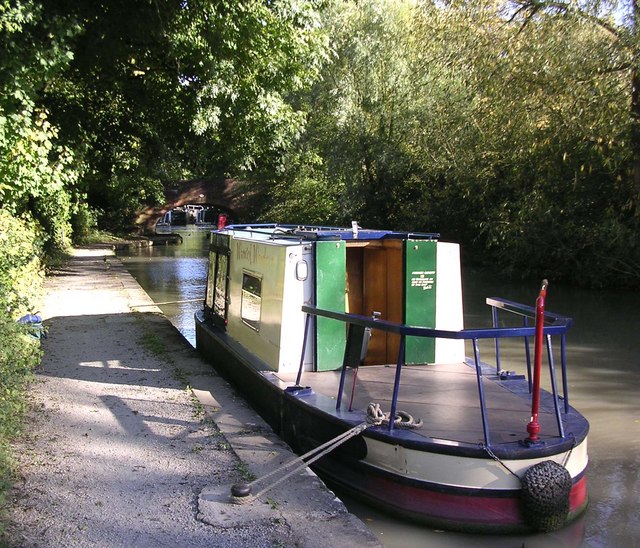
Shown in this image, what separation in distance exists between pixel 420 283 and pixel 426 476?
2318 millimetres

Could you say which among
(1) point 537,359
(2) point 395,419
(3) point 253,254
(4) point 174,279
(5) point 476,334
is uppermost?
(3) point 253,254

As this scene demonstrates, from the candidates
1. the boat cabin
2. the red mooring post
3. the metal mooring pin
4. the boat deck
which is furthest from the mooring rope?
the boat cabin

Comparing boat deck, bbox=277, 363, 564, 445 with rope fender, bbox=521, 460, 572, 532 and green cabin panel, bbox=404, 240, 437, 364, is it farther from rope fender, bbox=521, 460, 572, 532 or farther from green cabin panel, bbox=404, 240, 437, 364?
green cabin panel, bbox=404, 240, 437, 364

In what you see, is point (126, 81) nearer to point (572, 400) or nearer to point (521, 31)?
point (521, 31)

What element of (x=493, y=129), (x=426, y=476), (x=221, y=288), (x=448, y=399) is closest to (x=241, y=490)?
(x=426, y=476)

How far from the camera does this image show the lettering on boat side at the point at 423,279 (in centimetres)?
652

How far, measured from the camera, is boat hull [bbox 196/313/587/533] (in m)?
4.54

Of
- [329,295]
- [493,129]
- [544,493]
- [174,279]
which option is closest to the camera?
[544,493]

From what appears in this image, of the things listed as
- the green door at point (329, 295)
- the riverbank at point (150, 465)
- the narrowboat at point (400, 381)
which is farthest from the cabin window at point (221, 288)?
the green door at point (329, 295)

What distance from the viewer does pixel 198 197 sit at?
46.2 m

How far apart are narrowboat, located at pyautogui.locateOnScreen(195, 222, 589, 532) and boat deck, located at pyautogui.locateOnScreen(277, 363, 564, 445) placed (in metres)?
0.02

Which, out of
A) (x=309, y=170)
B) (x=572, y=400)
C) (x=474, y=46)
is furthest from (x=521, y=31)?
(x=309, y=170)

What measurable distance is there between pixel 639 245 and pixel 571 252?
6.71 ft

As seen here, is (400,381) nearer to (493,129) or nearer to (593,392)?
(593,392)
